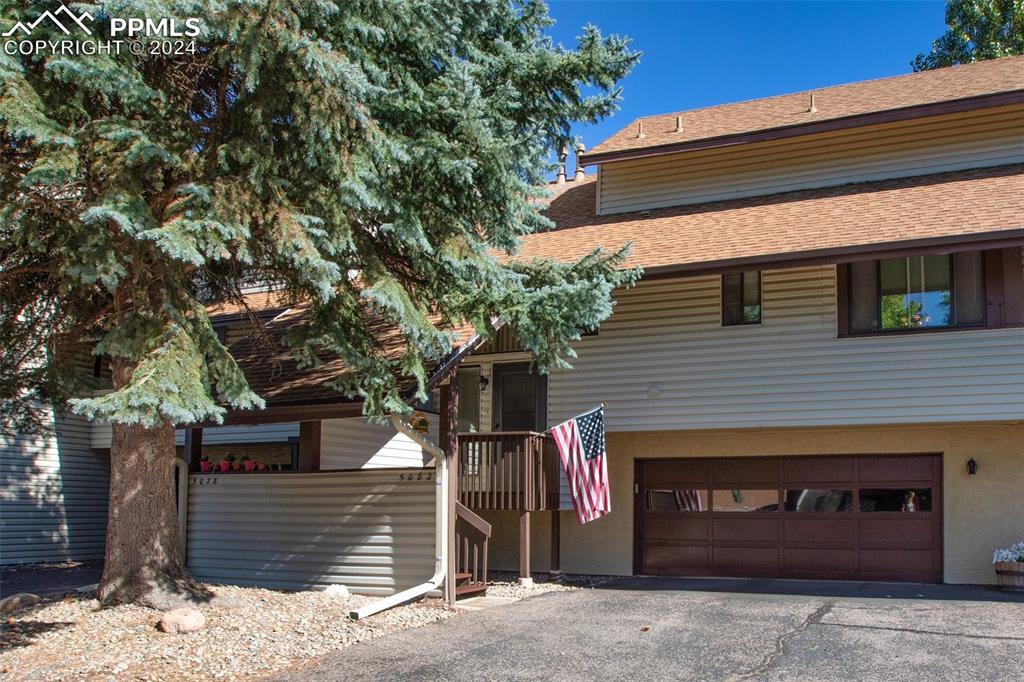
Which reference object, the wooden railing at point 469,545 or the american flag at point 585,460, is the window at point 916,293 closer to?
the american flag at point 585,460

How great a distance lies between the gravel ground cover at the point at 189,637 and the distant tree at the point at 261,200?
2.28 feet

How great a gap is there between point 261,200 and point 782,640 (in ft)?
21.4

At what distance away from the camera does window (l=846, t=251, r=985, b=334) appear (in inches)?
486

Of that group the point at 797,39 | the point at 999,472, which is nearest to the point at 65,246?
the point at 999,472

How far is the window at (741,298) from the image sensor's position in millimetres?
13719

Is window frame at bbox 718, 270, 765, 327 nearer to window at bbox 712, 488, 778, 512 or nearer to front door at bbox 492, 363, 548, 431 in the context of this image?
window at bbox 712, 488, 778, 512

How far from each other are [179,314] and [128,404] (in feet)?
4.09

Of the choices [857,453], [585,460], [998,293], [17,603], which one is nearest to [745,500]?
[857,453]

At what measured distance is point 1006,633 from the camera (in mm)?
8953

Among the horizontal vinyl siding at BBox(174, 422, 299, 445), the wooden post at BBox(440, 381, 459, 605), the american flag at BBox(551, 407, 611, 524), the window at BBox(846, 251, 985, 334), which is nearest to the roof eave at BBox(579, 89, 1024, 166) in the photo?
the window at BBox(846, 251, 985, 334)

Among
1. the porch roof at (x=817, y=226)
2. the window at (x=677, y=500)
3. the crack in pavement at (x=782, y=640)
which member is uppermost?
the porch roof at (x=817, y=226)

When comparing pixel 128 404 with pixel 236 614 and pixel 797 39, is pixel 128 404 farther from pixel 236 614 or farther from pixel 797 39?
pixel 797 39

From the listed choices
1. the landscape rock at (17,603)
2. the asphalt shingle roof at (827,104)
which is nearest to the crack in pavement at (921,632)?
the asphalt shingle roof at (827,104)

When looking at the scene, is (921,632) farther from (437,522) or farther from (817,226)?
(817,226)
